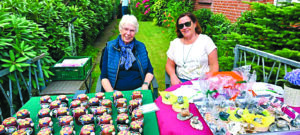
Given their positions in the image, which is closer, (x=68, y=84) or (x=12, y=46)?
(x=12, y=46)

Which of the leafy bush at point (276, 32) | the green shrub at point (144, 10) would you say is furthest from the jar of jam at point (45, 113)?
the green shrub at point (144, 10)

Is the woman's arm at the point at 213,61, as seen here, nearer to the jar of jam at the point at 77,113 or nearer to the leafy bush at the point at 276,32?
the leafy bush at the point at 276,32

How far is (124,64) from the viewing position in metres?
2.60

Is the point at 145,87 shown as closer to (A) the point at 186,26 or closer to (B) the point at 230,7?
(A) the point at 186,26

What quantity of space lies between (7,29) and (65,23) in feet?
5.51

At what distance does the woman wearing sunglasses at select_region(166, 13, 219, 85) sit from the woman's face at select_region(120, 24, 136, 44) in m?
0.68

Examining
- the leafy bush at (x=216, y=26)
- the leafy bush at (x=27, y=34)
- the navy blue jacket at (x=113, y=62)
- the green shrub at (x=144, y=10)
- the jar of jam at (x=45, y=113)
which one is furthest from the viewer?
the green shrub at (x=144, y=10)

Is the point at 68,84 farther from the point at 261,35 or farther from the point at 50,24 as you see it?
the point at 261,35

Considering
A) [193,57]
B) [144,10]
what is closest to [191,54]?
[193,57]

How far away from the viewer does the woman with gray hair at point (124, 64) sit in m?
2.57

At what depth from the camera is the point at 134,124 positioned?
1239 millimetres

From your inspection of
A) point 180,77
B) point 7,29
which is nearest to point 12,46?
point 7,29

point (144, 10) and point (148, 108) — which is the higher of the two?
point (144, 10)

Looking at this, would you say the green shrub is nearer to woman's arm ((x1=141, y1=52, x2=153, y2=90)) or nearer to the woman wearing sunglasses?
the woman wearing sunglasses
